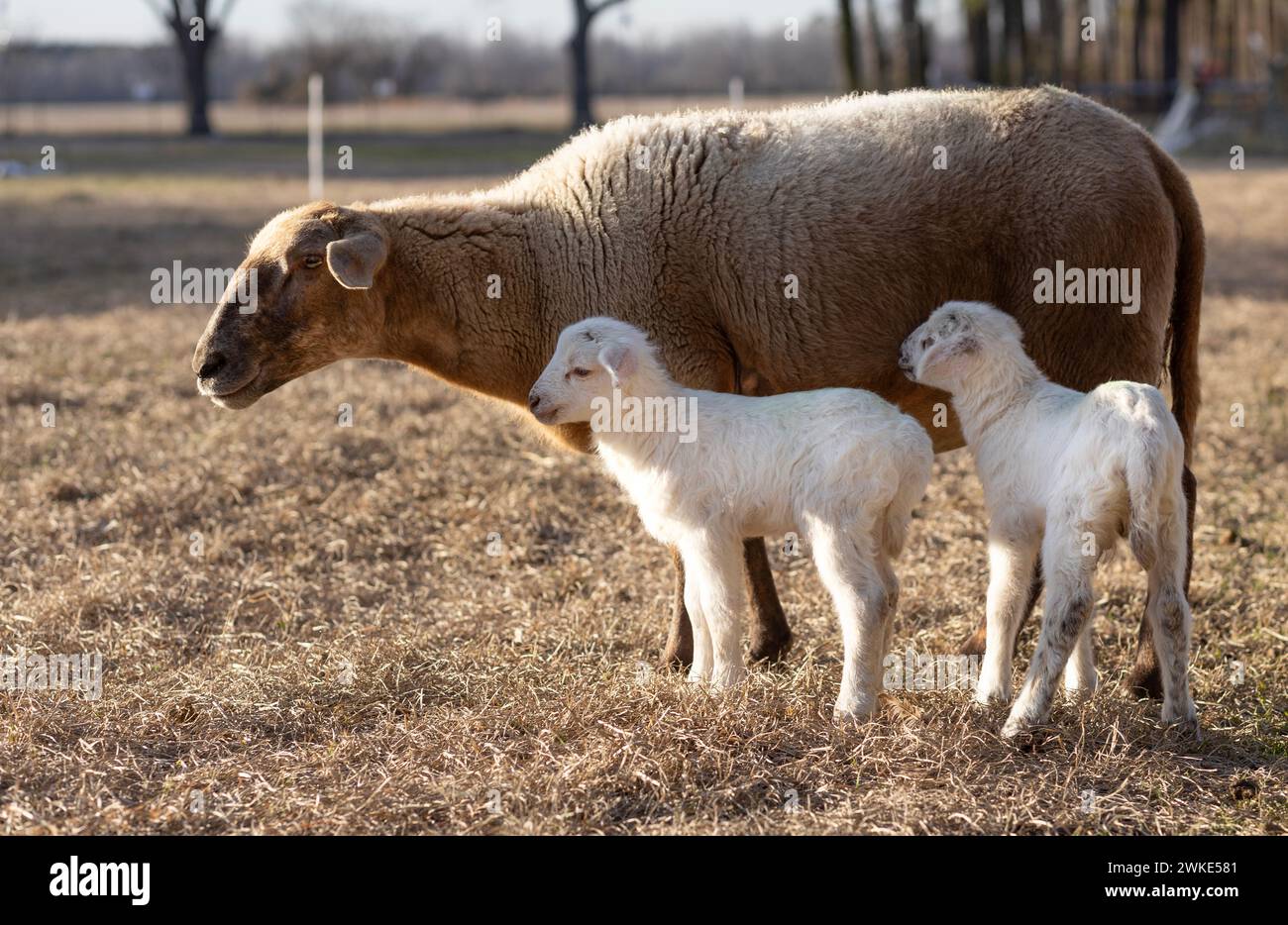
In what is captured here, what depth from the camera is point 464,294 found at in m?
5.73

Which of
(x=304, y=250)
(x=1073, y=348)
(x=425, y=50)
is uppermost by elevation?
(x=425, y=50)

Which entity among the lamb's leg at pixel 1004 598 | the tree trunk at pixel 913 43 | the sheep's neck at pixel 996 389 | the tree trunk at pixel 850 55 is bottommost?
the lamb's leg at pixel 1004 598

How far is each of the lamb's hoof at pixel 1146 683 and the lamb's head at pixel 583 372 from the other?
7.54 ft

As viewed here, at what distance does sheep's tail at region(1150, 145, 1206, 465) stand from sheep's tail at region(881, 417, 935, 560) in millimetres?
1594

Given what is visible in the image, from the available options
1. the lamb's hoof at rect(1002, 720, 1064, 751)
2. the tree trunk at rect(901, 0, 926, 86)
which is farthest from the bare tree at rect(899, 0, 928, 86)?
the lamb's hoof at rect(1002, 720, 1064, 751)

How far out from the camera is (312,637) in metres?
6.18

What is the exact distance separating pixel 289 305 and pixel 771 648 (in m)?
2.41

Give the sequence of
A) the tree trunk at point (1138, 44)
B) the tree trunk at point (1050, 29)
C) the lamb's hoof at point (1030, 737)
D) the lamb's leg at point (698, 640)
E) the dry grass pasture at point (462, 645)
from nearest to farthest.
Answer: the dry grass pasture at point (462, 645)
the lamb's hoof at point (1030, 737)
the lamb's leg at point (698, 640)
the tree trunk at point (1050, 29)
the tree trunk at point (1138, 44)

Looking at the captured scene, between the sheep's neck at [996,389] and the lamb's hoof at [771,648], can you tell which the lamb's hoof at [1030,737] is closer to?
the sheep's neck at [996,389]

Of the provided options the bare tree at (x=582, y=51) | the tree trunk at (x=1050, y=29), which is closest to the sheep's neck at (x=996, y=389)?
the bare tree at (x=582, y=51)

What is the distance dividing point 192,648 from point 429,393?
4426 mm

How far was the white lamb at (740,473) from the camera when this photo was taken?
471cm
